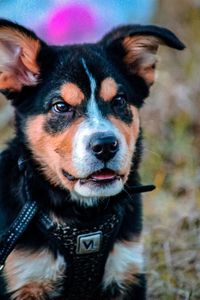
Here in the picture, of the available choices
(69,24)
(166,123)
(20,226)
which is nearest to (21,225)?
(20,226)

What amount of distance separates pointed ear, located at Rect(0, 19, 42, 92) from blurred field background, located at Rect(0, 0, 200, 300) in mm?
1199

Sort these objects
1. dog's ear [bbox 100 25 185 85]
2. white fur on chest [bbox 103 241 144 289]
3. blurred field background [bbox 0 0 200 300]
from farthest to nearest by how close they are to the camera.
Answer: blurred field background [bbox 0 0 200 300]
dog's ear [bbox 100 25 185 85]
white fur on chest [bbox 103 241 144 289]

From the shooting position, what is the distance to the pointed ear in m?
5.18

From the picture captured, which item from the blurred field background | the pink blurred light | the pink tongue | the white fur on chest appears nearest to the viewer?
the pink tongue

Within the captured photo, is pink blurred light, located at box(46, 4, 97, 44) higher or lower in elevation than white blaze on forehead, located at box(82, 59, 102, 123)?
lower

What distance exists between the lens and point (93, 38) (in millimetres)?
8734

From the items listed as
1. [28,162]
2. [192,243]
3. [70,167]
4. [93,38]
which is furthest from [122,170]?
[93,38]

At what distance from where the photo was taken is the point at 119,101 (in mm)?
5254

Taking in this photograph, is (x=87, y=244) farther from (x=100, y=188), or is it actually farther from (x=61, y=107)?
(x=61, y=107)

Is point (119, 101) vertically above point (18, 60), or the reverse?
point (18, 60)

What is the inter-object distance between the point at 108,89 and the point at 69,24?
3.94m

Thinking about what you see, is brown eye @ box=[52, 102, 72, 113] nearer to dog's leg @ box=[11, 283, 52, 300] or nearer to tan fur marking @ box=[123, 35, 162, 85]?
tan fur marking @ box=[123, 35, 162, 85]

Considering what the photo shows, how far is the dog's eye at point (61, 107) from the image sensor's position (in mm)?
5145

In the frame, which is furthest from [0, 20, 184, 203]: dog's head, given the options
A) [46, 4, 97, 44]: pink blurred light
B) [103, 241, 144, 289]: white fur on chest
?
[46, 4, 97, 44]: pink blurred light
